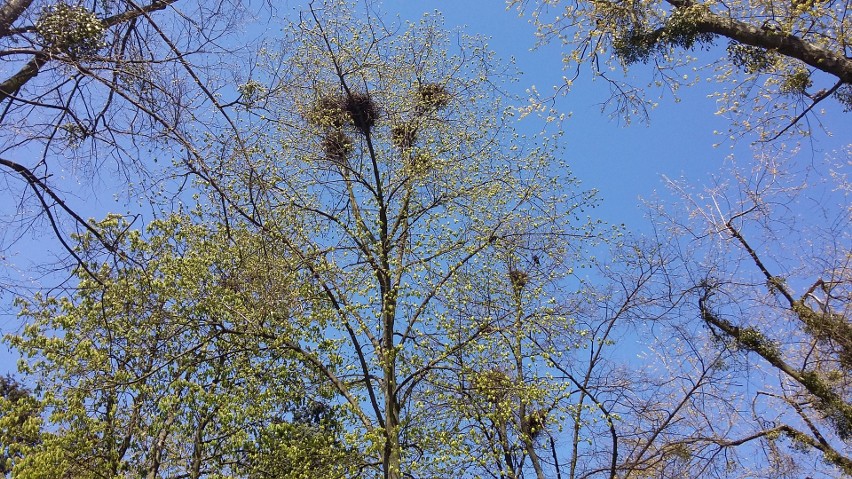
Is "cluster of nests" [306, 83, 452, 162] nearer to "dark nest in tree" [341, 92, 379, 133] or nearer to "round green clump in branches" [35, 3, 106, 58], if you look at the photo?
"dark nest in tree" [341, 92, 379, 133]

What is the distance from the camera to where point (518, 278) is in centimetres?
1038

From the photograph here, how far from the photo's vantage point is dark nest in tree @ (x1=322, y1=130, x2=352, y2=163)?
33.3 feet

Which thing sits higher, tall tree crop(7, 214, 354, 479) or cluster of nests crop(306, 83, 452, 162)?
cluster of nests crop(306, 83, 452, 162)

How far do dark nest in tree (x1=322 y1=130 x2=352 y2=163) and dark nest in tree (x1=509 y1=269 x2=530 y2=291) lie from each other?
11.1ft

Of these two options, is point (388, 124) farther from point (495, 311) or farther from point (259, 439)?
point (259, 439)

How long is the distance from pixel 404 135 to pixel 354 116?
0.91 meters

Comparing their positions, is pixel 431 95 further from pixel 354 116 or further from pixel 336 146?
pixel 336 146

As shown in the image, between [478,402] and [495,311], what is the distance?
158cm

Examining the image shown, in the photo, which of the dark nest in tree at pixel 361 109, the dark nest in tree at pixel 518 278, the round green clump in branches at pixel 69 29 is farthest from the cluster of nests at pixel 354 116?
the round green clump in branches at pixel 69 29

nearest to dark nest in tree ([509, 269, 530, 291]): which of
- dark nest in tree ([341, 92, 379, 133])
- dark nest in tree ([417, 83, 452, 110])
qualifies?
dark nest in tree ([417, 83, 452, 110])

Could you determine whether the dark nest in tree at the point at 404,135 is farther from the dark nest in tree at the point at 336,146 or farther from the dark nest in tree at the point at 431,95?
the dark nest in tree at the point at 336,146

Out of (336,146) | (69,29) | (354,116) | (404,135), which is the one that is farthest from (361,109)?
(69,29)

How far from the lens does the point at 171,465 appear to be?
10.8 meters

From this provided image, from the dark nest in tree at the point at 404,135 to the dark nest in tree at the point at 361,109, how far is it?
0.44 meters
